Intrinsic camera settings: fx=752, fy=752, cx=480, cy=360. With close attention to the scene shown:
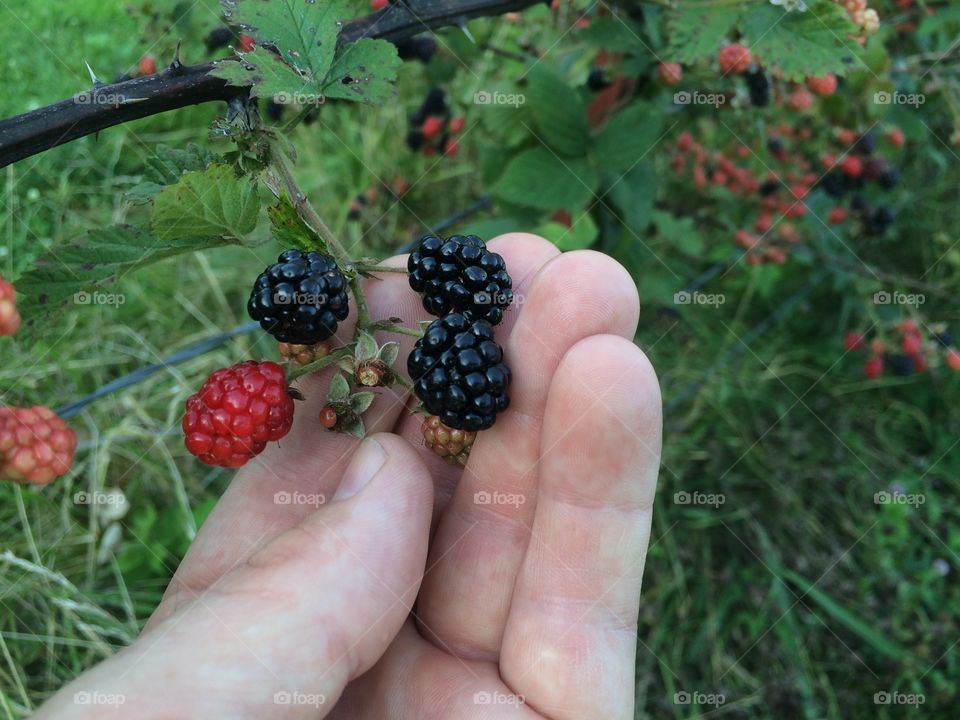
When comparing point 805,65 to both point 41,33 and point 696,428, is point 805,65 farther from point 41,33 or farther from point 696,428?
point 41,33

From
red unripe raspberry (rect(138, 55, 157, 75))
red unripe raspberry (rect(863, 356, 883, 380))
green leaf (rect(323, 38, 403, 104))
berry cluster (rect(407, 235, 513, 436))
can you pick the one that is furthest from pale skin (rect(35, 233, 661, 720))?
red unripe raspberry (rect(863, 356, 883, 380))

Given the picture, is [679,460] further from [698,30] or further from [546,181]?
[698,30]

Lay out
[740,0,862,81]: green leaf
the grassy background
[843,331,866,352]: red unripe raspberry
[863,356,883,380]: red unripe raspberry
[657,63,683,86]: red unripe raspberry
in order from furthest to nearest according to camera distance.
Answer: [843,331,866,352]: red unripe raspberry, [863,356,883,380]: red unripe raspberry, the grassy background, [657,63,683,86]: red unripe raspberry, [740,0,862,81]: green leaf

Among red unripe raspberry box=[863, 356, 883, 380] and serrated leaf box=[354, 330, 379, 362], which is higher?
serrated leaf box=[354, 330, 379, 362]

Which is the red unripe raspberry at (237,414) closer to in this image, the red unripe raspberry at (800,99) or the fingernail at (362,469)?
the fingernail at (362,469)

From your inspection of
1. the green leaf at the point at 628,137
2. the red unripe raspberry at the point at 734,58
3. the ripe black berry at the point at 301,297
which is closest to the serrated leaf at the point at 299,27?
the ripe black berry at the point at 301,297

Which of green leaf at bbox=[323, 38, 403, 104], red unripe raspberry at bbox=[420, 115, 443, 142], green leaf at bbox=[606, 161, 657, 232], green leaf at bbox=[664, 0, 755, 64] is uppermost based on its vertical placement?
green leaf at bbox=[323, 38, 403, 104]

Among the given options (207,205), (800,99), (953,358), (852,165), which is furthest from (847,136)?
(207,205)

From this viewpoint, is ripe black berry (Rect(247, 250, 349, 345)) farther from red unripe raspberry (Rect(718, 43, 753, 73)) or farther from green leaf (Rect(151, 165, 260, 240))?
red unripe raspberry (Rect(718, 43, 753, 73))
